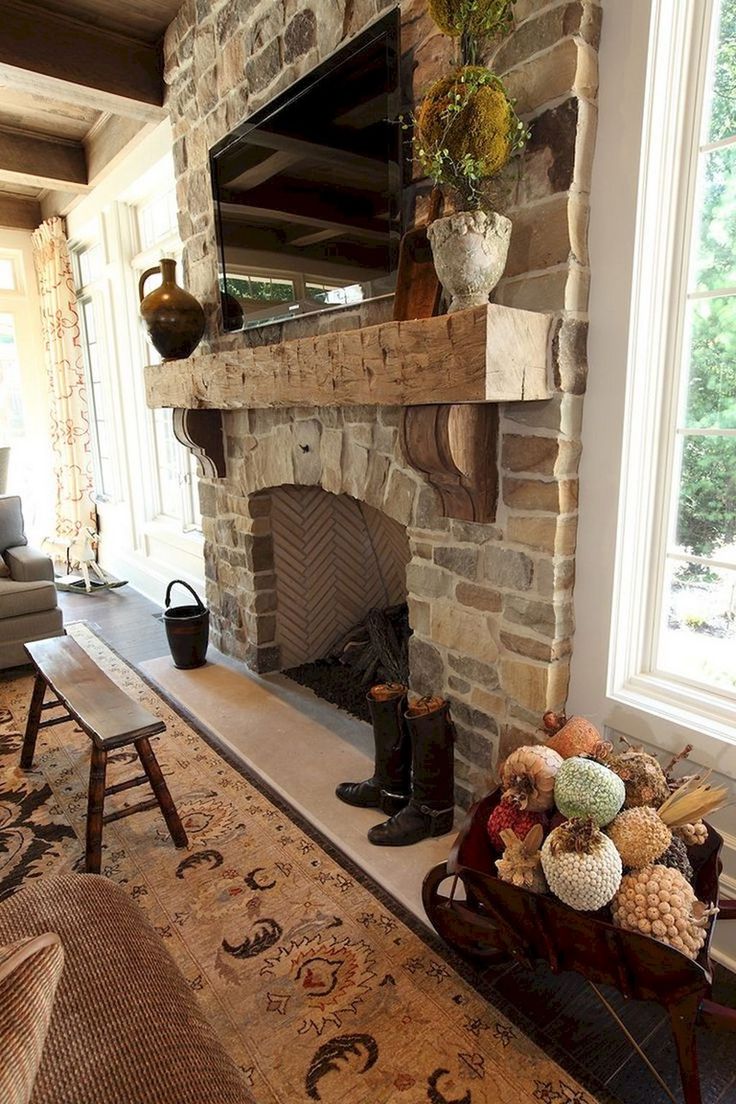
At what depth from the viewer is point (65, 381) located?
543 centimetres

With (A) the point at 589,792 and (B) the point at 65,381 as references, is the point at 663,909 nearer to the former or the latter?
(A) the point at 589,792

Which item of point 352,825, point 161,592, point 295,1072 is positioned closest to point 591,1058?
point 295,1072

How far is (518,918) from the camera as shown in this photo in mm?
1290

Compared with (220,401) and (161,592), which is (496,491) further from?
(161,592)

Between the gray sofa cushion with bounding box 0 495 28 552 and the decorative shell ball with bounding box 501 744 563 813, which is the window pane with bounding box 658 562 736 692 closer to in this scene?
the decorative shell ball with bounding box 501 744 563 813

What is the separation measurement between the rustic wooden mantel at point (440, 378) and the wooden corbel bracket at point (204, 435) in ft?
2.57

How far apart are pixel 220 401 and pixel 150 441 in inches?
87.9

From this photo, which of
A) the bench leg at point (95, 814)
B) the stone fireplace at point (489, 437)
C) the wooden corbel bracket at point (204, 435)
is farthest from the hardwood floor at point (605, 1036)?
the wooden corbel bracket at point (204, 435)

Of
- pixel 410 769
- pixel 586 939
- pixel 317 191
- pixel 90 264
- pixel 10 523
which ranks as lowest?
pixel 410 769

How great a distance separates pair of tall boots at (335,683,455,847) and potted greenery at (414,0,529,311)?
3.94ft

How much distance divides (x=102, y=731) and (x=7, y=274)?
544 cm

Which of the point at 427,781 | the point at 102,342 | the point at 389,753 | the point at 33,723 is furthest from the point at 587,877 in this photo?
the point at 102,342

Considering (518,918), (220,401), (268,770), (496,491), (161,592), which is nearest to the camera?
(518,918)

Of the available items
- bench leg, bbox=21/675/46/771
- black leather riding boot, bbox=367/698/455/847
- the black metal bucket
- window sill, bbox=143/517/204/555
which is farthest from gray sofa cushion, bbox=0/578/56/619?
black leather riding boot, bbox=367/698/455/847
